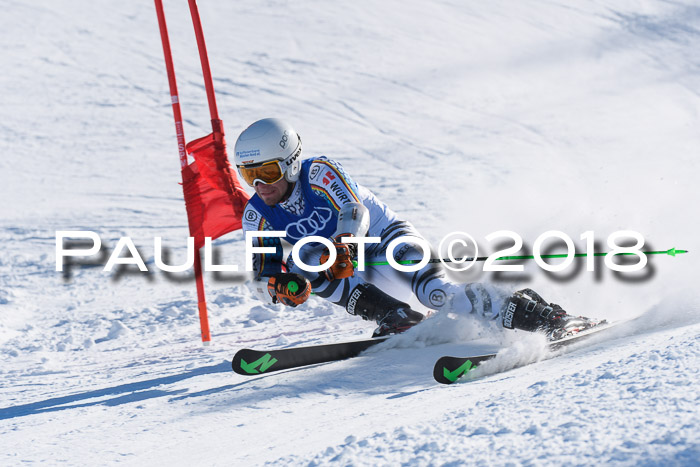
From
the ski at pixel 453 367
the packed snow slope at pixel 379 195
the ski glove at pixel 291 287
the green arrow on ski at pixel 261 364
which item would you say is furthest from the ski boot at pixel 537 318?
the green arrow on ski at pixel 261 364

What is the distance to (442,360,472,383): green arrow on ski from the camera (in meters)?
3.38

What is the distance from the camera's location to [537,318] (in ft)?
12.9

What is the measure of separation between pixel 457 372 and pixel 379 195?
639 cm

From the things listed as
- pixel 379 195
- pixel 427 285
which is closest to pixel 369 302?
pixel 427 285

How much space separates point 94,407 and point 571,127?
10799 mm

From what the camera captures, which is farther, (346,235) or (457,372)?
(346,235)

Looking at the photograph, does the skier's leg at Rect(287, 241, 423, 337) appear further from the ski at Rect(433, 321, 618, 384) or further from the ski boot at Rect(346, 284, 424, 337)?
the ski at Rect(433, 321, 618, 384)

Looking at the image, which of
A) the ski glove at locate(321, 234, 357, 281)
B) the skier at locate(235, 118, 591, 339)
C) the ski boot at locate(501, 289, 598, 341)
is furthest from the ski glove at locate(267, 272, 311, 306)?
the ski boot at locate(501, 289, 598, 341)

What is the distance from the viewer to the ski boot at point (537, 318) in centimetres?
388

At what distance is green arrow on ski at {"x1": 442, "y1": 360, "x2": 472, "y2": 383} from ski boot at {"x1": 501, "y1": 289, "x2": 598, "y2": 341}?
618mm

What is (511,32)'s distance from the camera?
56.7ft

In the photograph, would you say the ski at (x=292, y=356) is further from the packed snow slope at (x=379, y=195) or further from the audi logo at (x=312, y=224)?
the audi logo at (x=312, y=224)

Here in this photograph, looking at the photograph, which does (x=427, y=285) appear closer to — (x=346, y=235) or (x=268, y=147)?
(x=346, y=235)

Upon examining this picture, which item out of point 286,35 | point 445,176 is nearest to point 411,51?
point 286,35
